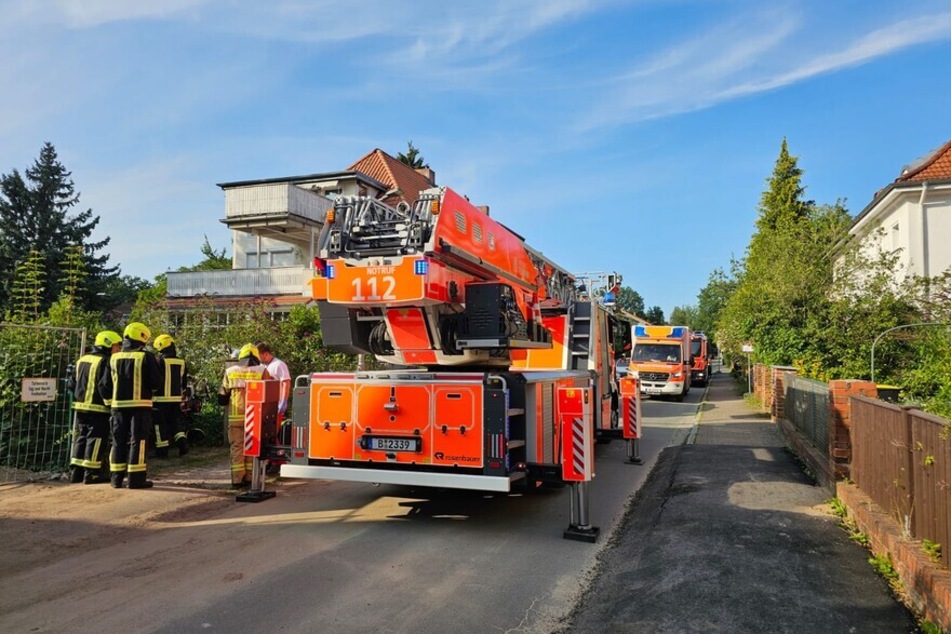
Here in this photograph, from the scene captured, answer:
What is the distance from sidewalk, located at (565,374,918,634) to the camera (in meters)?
4.20

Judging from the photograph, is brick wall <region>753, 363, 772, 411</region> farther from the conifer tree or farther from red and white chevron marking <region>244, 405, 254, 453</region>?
the conifer tree

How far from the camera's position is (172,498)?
306 inches

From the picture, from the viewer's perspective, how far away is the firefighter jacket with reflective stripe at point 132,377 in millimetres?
8039

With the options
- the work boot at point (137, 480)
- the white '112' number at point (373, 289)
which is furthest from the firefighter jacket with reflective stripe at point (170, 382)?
the white '112' number at point (373, 289)

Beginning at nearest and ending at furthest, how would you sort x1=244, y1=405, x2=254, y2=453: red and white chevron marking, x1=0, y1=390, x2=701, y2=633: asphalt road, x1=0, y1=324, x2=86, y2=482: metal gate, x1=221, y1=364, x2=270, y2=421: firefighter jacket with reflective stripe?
x1=0, y1=390, x2=701, y2=633: asphalt road → x1=244, y1=405, x2=254, y2=453: red and white chevron marking → x1=221, y1=364, x2=270, y2=421: firefighter jacket with reflective stripe → x1=0, y1=324, x2=86, y2=482: metal gate

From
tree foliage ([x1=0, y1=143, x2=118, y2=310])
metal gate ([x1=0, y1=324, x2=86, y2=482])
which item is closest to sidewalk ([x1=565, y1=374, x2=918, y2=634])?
metal gate ([x1=0, y1=324, x2=86, y2=482])

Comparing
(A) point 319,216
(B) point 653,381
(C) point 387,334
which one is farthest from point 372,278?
(A) point 319,216

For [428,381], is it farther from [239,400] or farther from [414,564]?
[239,400]

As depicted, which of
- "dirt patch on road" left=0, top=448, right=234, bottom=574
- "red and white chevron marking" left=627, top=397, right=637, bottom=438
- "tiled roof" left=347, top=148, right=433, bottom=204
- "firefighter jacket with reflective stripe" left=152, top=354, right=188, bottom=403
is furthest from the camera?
"tiled roof" left=347, top=148, right=433, bottom=204

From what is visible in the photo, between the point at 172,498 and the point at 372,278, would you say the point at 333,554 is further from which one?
the point at 172,498

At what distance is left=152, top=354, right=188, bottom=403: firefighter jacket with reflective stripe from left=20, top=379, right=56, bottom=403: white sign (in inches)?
51.5

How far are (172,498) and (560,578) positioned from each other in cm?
511

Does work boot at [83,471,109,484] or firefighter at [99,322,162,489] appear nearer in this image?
firefighter at [99,322,162,489]

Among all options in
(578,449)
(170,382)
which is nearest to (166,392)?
(170,382)
